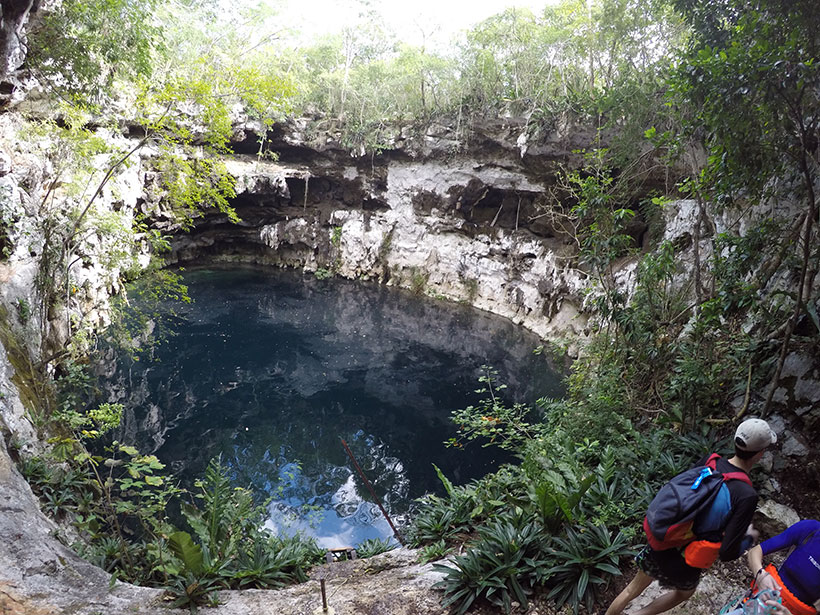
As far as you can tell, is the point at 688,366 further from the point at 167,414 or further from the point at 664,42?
the point at 664,42

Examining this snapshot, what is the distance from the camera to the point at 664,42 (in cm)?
1341

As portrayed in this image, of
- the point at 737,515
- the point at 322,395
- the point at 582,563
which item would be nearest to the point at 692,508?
the point at 737,515

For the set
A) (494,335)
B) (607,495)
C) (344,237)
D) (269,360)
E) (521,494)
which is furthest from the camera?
(344,237)

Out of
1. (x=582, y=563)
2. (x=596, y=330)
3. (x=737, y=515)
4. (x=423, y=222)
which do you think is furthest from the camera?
(x=423, y=222)

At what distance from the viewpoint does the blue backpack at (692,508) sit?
2.44m

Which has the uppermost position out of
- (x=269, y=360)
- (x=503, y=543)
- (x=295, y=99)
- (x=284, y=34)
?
(x=284, y=34)

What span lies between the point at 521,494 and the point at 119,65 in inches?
480

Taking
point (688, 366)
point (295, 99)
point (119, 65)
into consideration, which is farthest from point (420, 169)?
point (688, 366)

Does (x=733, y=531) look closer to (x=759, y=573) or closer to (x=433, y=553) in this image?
(x=759, y=573)

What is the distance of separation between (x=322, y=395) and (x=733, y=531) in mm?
12023

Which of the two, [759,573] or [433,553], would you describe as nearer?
[759,573]

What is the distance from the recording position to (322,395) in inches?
534

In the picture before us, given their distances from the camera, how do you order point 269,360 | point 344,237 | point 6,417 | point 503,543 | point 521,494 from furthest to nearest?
point 344,237 → point 269,360 → point 6,417 → point 521,494 → point 503,543

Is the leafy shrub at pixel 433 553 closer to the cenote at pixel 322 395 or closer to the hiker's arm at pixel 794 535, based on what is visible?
the hiker's arm at pixel 794 535
